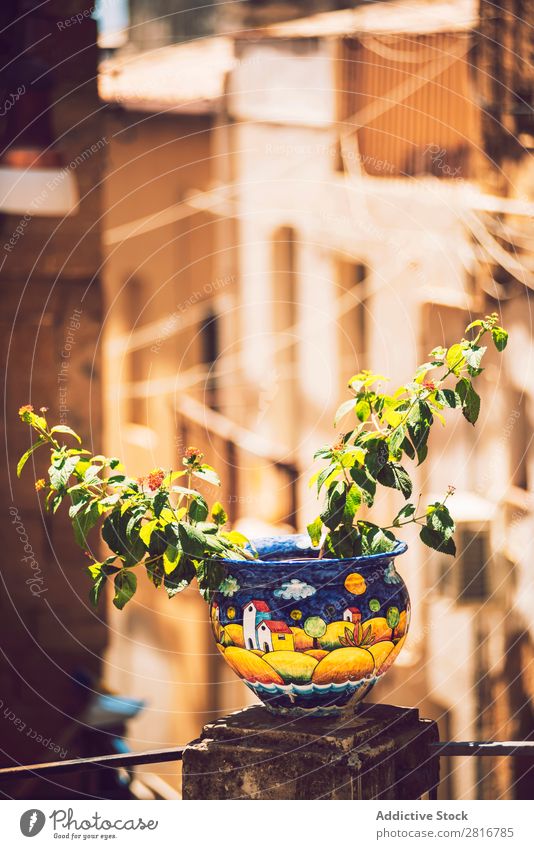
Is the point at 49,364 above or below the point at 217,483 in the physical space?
above

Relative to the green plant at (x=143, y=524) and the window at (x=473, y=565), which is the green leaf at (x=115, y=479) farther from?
the window at (x=473, y=565)

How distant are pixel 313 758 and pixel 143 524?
0.35 metres

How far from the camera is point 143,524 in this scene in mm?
1329

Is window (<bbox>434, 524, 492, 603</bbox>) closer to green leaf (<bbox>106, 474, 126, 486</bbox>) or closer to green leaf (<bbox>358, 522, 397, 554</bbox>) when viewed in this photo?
green leaf (<bbox>358, 522, 397, 554</bbox>)

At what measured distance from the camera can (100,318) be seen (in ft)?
9.94

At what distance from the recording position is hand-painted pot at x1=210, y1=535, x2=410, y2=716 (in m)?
1.28

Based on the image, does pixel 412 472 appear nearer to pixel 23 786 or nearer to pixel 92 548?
pixel 92 548

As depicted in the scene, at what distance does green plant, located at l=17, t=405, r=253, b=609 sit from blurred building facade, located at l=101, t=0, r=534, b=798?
79.7 inches

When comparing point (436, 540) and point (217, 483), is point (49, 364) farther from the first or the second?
point (436, 540)

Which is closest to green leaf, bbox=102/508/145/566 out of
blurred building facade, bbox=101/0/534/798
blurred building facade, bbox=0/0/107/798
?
blurred building facade, bbox=0/0/107/798

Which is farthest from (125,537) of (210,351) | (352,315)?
(210,351)
